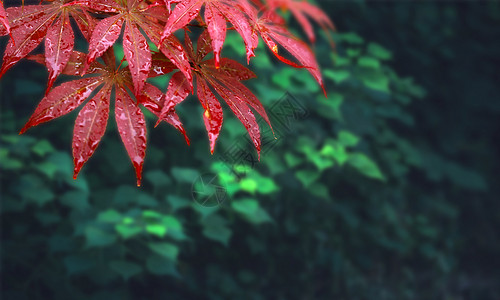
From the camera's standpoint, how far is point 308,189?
2.18 m

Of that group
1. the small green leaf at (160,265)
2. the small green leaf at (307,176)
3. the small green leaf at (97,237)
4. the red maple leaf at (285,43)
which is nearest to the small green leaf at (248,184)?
the small green leaf at (307,176)

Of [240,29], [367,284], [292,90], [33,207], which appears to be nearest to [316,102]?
[292,90]

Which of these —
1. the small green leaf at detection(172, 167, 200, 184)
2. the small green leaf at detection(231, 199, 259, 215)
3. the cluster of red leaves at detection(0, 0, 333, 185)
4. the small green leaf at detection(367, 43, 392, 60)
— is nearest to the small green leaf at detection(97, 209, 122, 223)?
the small green leaf at detection(172, 167, 200, 184)

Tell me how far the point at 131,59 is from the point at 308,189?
175 cm

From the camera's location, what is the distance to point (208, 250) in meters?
2.20

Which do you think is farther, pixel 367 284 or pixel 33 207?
pixel 367 284

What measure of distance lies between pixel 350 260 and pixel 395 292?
343mm

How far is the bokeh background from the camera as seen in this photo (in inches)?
69.9

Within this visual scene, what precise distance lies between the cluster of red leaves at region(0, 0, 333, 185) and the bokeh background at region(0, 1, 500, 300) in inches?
13.4

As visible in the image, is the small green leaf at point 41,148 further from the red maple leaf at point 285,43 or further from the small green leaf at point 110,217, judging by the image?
the red maple leaf at point 285,43

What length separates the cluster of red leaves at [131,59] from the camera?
501 millimetres

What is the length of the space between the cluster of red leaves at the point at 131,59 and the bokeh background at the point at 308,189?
1.12 ft

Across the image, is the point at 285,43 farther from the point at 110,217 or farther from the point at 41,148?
the point at 41,148

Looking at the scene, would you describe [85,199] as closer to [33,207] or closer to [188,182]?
[33,207]
